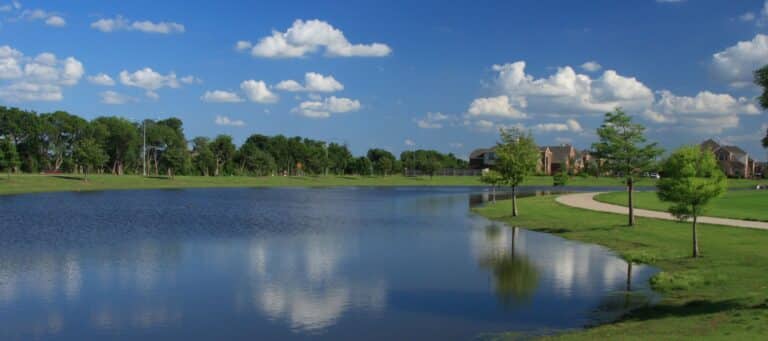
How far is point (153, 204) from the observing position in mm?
62500

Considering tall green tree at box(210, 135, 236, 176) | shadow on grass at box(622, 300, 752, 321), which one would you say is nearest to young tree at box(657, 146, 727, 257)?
shadow on grass at box(622, 300, 752, 321)

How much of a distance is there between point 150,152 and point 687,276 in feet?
488

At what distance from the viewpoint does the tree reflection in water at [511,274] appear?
20.9 meters

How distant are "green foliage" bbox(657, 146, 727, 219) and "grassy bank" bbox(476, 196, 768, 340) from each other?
248 cm

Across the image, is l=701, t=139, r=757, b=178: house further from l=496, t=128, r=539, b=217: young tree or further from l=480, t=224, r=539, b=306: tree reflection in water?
l=480, t=224, r=539, b=306: tree reflection in water

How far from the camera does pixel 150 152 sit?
153000 millimetres

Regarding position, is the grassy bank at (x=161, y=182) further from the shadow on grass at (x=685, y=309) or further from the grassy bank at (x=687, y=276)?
the shadow on grass at (x=685, y=309)

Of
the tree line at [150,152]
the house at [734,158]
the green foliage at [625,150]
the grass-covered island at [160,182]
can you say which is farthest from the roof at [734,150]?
the green foliage at [625,150]

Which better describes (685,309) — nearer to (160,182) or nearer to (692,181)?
(692,181)

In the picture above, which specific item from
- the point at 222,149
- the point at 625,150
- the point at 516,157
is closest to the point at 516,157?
the point at 516,157

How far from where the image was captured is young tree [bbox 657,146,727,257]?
87.4ft

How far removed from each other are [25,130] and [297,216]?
9978 cm

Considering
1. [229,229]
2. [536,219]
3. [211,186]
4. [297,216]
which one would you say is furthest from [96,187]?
[536,219]

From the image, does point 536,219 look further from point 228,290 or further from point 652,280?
point 228,290
